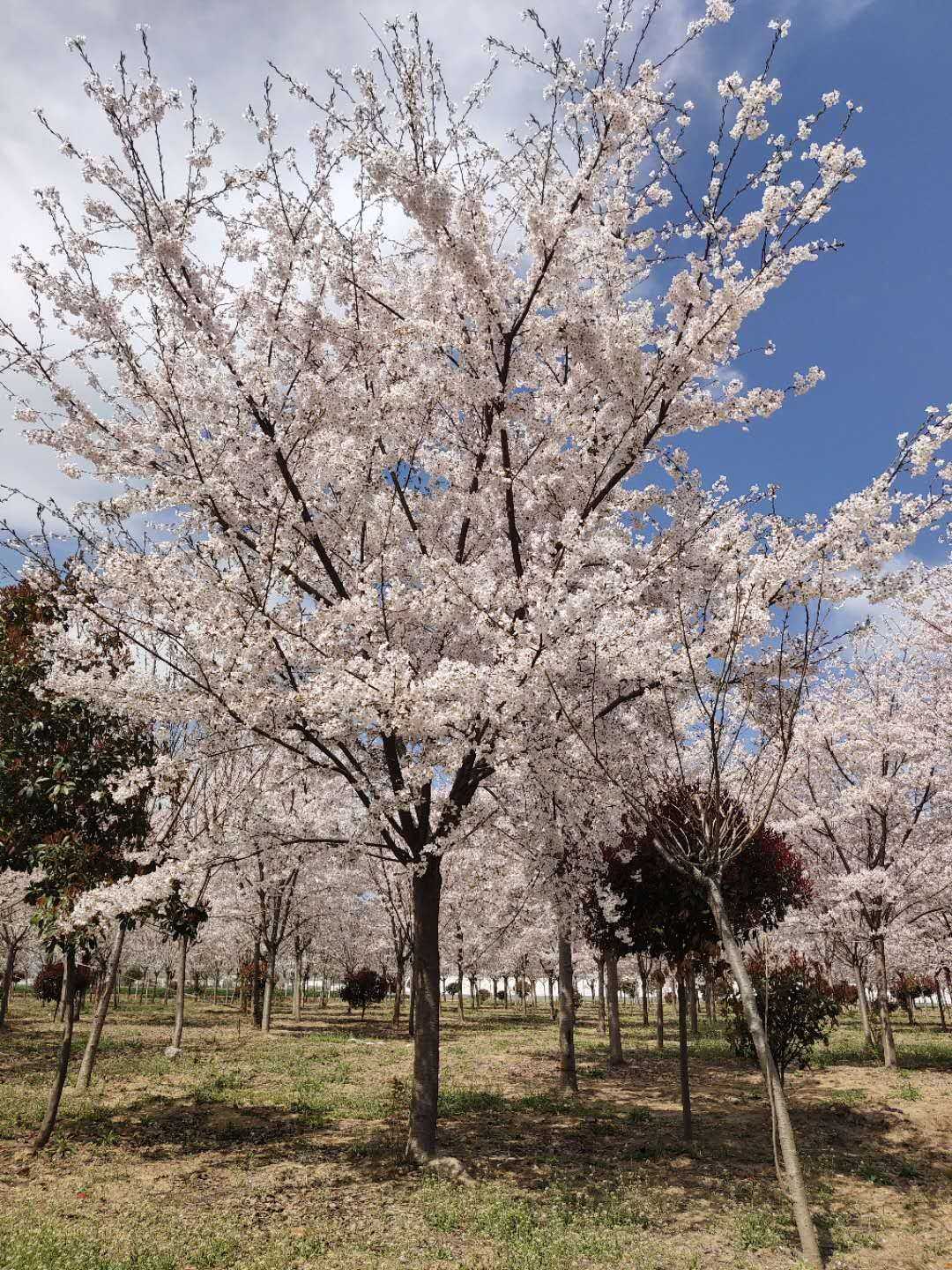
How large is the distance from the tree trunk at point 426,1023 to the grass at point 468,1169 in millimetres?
389

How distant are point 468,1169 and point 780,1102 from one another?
4.11 m

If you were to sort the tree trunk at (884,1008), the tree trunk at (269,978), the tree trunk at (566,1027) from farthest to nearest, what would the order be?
1. the tree trunk at (269,978)
2. the tree trunk at (884,1008)
3. the tree trunk at (566,1027)

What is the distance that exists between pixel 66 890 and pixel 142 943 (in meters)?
40.6

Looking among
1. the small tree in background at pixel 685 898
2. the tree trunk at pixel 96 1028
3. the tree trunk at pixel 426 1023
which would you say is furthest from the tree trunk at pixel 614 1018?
the tree trunk at pixel 96 1028

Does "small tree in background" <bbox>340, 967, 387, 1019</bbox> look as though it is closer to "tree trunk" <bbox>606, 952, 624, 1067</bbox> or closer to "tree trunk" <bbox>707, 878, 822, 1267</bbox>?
"tree trunk" <bbox>606, 952, 624, 1067</bbox>

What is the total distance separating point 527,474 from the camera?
386 inches

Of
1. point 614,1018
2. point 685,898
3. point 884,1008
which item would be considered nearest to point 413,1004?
point 614,1018

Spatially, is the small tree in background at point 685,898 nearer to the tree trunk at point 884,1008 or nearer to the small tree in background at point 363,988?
the tree trunk at point 884,1008

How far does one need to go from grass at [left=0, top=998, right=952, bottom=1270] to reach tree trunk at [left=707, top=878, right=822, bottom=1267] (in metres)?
0.49

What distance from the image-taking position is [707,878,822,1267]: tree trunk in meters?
5.68

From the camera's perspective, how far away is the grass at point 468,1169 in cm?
607

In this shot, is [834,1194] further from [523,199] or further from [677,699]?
[523,199]

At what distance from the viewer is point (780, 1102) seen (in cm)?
589

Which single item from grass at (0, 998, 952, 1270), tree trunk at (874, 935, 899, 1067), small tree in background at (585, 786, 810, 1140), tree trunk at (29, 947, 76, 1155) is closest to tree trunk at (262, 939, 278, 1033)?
grass at (0, 998, 952, 1270)
